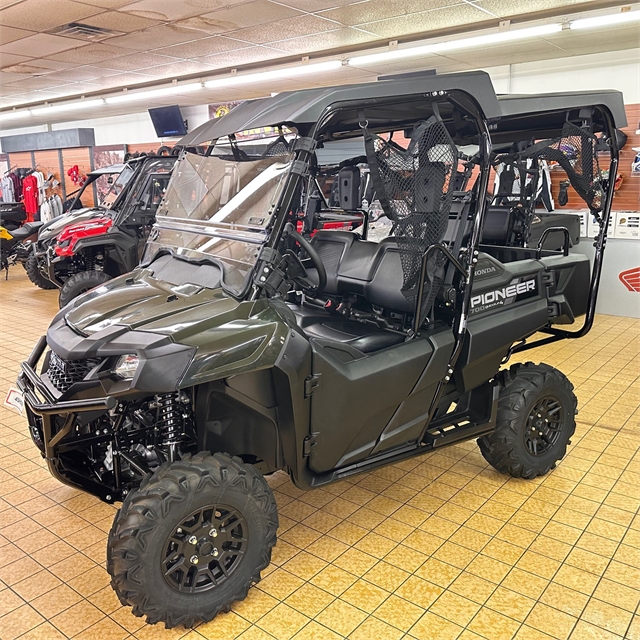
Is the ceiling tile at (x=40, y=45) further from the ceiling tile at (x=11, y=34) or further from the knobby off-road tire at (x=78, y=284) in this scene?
the knobby off-road tire at (x=78, y=284)

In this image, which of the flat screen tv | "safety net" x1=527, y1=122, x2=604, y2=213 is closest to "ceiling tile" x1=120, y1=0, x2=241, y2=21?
"safety net" x1=527, y1=122, x2=604, y2=213

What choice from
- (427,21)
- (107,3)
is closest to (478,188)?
(427,21)

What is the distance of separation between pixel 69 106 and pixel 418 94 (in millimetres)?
12510

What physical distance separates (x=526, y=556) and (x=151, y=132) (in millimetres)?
13239

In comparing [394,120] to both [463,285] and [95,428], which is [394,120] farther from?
[95,428]

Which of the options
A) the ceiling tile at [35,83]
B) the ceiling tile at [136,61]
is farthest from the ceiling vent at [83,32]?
the ceiling tile at [35,83]

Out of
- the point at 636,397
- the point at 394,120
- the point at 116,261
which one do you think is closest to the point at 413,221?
the point at 394,120

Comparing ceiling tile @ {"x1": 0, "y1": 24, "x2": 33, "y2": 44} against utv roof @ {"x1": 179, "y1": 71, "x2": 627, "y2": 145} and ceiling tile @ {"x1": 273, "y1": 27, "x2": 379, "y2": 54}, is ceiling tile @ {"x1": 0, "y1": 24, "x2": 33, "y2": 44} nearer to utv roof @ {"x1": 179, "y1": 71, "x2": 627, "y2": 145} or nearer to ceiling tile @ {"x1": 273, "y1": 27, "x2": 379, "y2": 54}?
ceiling tile @ {"x1": 273, "y1": 27, "x2": 379, "y2": 54}

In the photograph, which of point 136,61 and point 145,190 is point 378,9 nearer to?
point 145,190

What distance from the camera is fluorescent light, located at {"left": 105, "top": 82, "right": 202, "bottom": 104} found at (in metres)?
10.3

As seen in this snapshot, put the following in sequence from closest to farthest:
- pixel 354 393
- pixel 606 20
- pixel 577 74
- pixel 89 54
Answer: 1. pixel 354 393
2. pixel 606 20
3. pixel 577 74
4. pixel 89 54

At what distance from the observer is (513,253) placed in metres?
4.30

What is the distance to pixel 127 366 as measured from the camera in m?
2.29

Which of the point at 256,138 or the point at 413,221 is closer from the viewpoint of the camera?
the point at 413,221
